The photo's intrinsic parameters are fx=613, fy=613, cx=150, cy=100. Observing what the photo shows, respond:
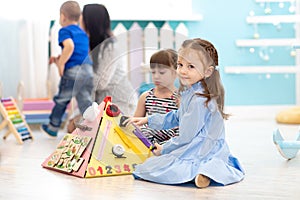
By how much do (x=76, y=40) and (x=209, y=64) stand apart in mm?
1350

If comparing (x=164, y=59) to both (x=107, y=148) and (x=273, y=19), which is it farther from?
(x=273, y=19)

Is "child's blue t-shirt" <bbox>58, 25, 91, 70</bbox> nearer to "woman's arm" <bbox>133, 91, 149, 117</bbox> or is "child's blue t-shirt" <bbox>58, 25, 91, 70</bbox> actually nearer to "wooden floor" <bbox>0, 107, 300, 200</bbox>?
"wooden floor" <bbox>0, 107, 300, 200</bbox>

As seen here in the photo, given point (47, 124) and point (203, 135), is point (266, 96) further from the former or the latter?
point (203, 135)

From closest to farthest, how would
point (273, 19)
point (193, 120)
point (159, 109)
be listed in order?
point (193, 120) → point (159, 109) → point (273, 19)

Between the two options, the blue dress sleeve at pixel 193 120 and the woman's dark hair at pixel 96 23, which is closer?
the blue dress sleeve at pixel 193 120

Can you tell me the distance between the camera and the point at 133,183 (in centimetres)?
196

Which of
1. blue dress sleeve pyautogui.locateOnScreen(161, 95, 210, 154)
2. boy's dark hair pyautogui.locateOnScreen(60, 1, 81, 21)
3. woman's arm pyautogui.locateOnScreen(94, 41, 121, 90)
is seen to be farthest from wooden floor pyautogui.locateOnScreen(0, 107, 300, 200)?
boy's dark hair pyautogui.locateOnScreen(60, 1, 81, 21)

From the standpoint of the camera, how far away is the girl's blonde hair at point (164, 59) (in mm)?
2088

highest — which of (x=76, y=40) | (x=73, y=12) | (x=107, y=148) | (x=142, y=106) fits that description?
(x=73, y=12)

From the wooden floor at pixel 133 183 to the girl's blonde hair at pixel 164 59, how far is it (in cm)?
40

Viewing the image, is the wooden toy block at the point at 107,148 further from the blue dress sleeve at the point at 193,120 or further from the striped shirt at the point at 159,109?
the blue dress sleeve at the point at 193,120

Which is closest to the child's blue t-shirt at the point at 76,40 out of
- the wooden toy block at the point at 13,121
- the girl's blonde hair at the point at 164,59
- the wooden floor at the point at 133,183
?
the wooden toy block at the point at 13,121

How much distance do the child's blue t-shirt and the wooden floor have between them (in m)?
0.57

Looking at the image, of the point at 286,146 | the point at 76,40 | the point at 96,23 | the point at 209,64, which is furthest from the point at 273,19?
the point at 209,64
